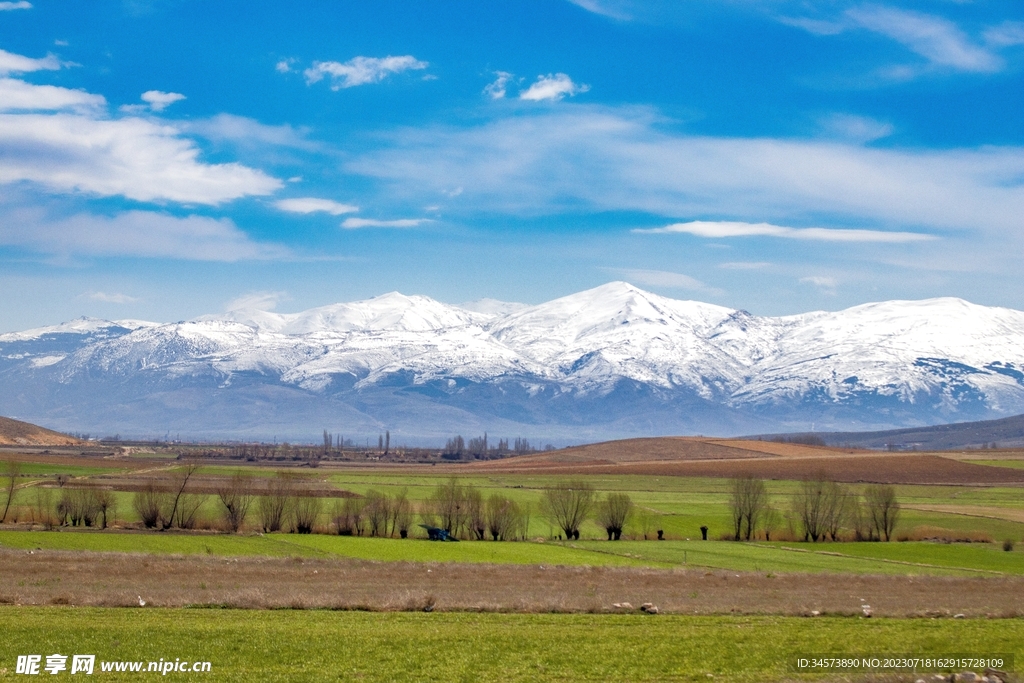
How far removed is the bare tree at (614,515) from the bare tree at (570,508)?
168cm

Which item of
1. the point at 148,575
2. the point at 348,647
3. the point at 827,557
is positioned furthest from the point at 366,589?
the point at 827,557

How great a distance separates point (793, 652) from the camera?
25016 mm

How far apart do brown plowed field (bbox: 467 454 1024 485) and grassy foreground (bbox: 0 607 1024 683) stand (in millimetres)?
119094

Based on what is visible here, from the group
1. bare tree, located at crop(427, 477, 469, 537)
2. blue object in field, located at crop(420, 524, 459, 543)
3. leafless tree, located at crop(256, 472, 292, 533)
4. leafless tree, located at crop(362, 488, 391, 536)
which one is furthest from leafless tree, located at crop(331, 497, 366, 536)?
bare tree, located at crop(427, 477, 469, 537)

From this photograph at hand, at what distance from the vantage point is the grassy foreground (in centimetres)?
2202

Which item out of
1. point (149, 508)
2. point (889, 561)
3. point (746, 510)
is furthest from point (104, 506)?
point (889, 561)

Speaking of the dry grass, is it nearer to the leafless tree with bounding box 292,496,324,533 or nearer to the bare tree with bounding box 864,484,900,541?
the leafless tree with bounding box 292,496,324,533

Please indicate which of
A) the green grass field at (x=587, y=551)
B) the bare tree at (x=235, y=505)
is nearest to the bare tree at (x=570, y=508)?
the green grass field at (x=587, y=551)

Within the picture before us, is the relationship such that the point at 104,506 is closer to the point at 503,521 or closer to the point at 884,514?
the point at 503,521

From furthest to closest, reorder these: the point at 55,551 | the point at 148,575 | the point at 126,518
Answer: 1. the point at 126,518
2. the point at 55,551
3. the point at 148,575

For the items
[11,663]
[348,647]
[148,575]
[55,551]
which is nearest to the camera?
[11,663]

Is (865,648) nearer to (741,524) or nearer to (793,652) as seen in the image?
(793,652)

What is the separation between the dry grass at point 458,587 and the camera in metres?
33.5

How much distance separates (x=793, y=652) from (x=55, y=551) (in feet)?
131
